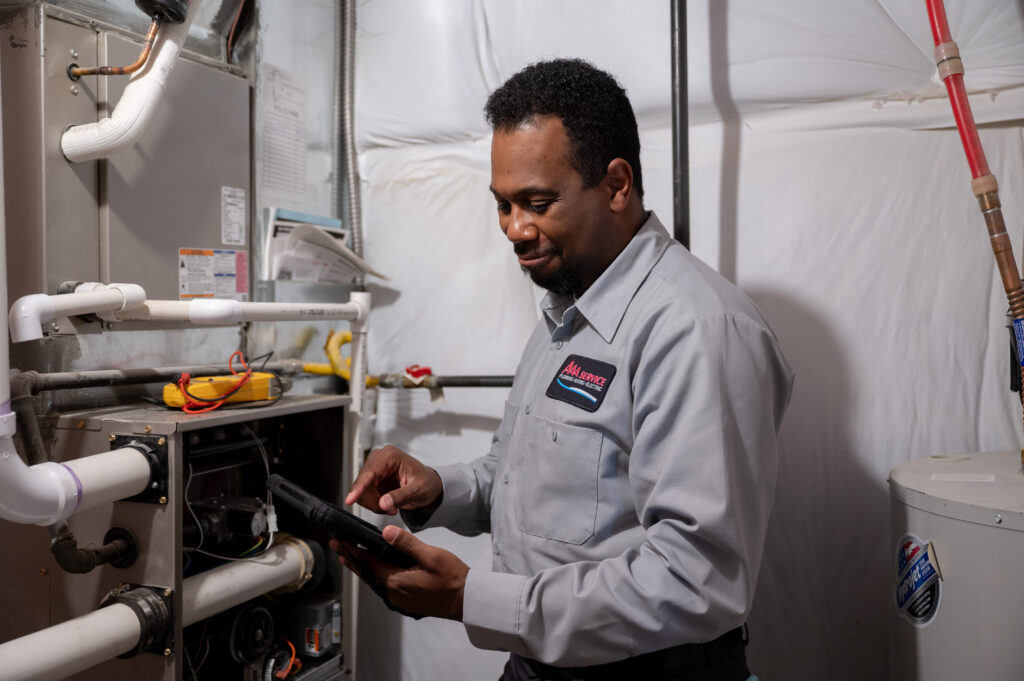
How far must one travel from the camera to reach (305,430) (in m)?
1.67

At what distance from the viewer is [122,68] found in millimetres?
1290

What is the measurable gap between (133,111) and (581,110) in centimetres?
78

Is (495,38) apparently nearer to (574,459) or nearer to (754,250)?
(754,250)

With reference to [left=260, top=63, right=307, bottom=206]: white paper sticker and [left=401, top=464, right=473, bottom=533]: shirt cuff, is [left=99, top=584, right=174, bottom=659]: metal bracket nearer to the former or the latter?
[left=401, top=464, right=473, bottom=533]: shirt cuff

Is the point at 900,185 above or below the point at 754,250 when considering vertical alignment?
above

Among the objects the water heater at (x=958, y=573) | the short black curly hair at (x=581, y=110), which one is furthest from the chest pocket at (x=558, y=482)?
the water heater at (x=958, y=573)

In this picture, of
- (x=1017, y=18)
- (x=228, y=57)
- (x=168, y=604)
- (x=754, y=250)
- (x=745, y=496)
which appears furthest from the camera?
(x=228, y=57)

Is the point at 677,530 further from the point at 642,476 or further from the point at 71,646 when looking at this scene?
the point at 71,646

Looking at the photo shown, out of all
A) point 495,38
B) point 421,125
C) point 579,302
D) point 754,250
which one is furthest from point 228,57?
point 754,250

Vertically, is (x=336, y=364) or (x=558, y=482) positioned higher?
(x=336, y=364)

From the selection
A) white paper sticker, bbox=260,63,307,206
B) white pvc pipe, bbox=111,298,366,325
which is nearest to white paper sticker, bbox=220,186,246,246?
white paper sticker, bbox=260,63,307,206

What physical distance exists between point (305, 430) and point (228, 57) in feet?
2.86

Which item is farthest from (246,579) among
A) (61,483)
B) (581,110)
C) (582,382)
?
(581,110)

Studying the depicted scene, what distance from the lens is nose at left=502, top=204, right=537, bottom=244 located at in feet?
3.44
